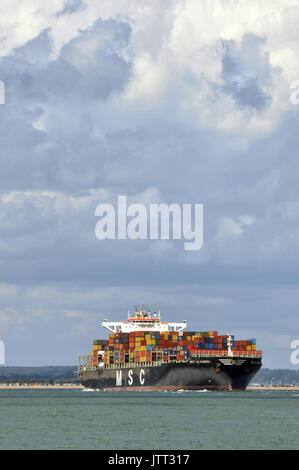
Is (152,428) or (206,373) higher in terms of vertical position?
(206,373)

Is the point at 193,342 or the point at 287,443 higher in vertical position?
the point at 193,342

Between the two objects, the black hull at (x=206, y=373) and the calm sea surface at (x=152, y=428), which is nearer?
the calm sea surface at (x=152, y=428)

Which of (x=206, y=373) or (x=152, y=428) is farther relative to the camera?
(x=206, y=373)

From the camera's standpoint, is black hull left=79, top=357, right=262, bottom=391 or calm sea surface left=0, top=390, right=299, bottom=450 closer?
calm sea surface left=0, top=390, right=299, bottom=450

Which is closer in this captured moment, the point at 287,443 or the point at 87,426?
the point at 287,443

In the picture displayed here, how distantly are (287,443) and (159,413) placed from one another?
116 feet

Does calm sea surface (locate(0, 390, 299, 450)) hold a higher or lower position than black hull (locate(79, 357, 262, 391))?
lower

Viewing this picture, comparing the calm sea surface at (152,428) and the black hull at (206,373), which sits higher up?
the black hull at (206,373)
